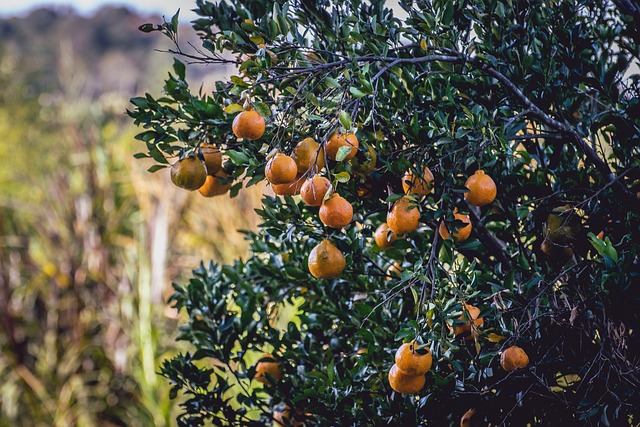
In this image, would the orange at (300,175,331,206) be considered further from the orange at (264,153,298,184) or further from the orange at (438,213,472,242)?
the orange at (438,213,472,242)

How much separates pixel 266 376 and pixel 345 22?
0.59 meters

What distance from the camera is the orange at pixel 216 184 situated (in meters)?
0.98

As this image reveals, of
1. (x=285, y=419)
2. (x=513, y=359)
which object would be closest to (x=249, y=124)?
(x=513, y=359)

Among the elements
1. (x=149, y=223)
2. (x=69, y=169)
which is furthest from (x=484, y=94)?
(x=69, y=169)

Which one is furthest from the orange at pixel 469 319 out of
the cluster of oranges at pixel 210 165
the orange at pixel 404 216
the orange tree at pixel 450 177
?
the cluster of oranges at pixel 210 165

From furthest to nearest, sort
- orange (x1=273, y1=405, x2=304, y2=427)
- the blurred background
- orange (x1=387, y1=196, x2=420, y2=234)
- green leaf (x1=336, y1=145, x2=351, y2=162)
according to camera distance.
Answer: the blurred background < orange (x1=273, y1=405, x2=304, y2=427) < orange (x1=387, y1=196, x2=420, y2=234) < green leaf (x1=336, y1=145, x2=351, y2=162)

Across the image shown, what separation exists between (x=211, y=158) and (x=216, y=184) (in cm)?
5

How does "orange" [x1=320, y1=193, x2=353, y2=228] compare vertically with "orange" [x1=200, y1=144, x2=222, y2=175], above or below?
below

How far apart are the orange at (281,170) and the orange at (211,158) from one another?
201 mm

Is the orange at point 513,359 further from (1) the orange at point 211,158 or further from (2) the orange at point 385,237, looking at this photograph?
(1) the orange at point 211,158

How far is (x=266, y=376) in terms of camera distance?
3.55 ft

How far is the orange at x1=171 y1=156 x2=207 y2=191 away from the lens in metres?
0.88

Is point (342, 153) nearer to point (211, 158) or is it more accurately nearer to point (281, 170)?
point (281, 170)

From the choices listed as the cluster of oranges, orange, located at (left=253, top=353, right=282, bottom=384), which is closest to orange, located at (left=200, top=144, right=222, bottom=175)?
the cluster of oranges
